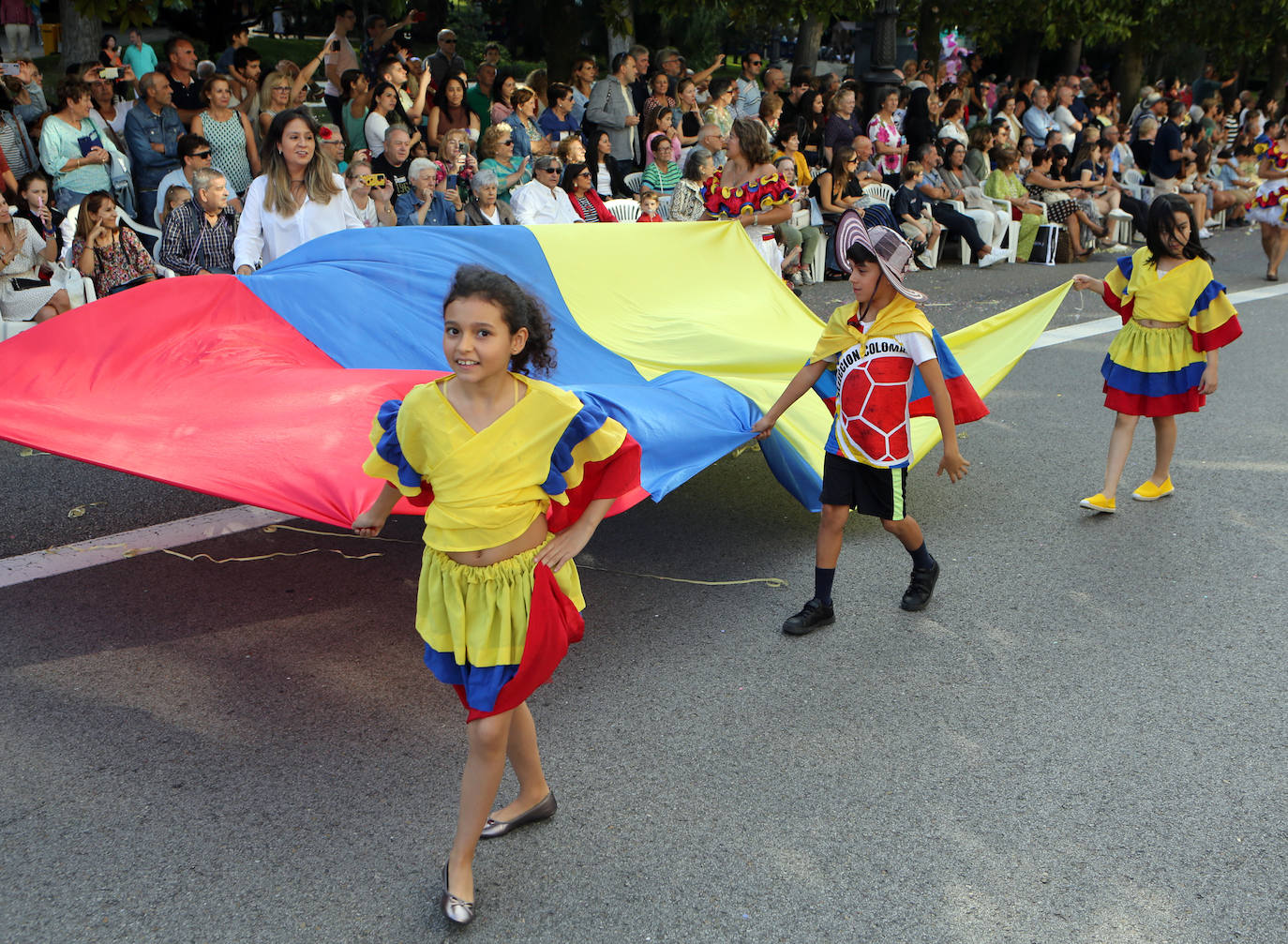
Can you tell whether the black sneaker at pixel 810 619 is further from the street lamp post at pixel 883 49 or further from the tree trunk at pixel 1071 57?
the tree trunk at pixel 1071 57

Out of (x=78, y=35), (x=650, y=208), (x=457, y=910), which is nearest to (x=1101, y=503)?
(x=457, y=910)

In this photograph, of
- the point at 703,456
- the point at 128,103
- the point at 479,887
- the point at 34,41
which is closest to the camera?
the point at 479,887

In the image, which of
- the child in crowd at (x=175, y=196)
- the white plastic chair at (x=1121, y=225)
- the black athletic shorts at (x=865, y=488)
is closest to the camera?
the black athletic shorts at (x=865, y=488)

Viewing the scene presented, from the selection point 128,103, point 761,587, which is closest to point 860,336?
point 761,587

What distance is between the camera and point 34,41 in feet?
71.9

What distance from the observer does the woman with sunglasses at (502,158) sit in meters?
9.83

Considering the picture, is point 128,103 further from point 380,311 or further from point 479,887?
point 479,887

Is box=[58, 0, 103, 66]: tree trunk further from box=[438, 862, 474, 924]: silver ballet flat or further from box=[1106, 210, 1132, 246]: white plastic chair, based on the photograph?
box=[1106, 210, 1132, 246]: white plastic chair

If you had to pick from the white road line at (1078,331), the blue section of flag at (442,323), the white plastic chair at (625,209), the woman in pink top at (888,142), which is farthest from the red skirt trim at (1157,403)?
the woman in pink top at (888,142)

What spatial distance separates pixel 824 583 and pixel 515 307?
209 centimetres

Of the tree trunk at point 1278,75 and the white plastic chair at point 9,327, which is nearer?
the white plastic chair at point 9,327

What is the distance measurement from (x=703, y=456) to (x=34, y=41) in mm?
22340

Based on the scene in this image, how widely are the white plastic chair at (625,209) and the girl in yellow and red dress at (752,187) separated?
7.46 ft

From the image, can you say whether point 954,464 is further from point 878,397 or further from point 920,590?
point 920,590
